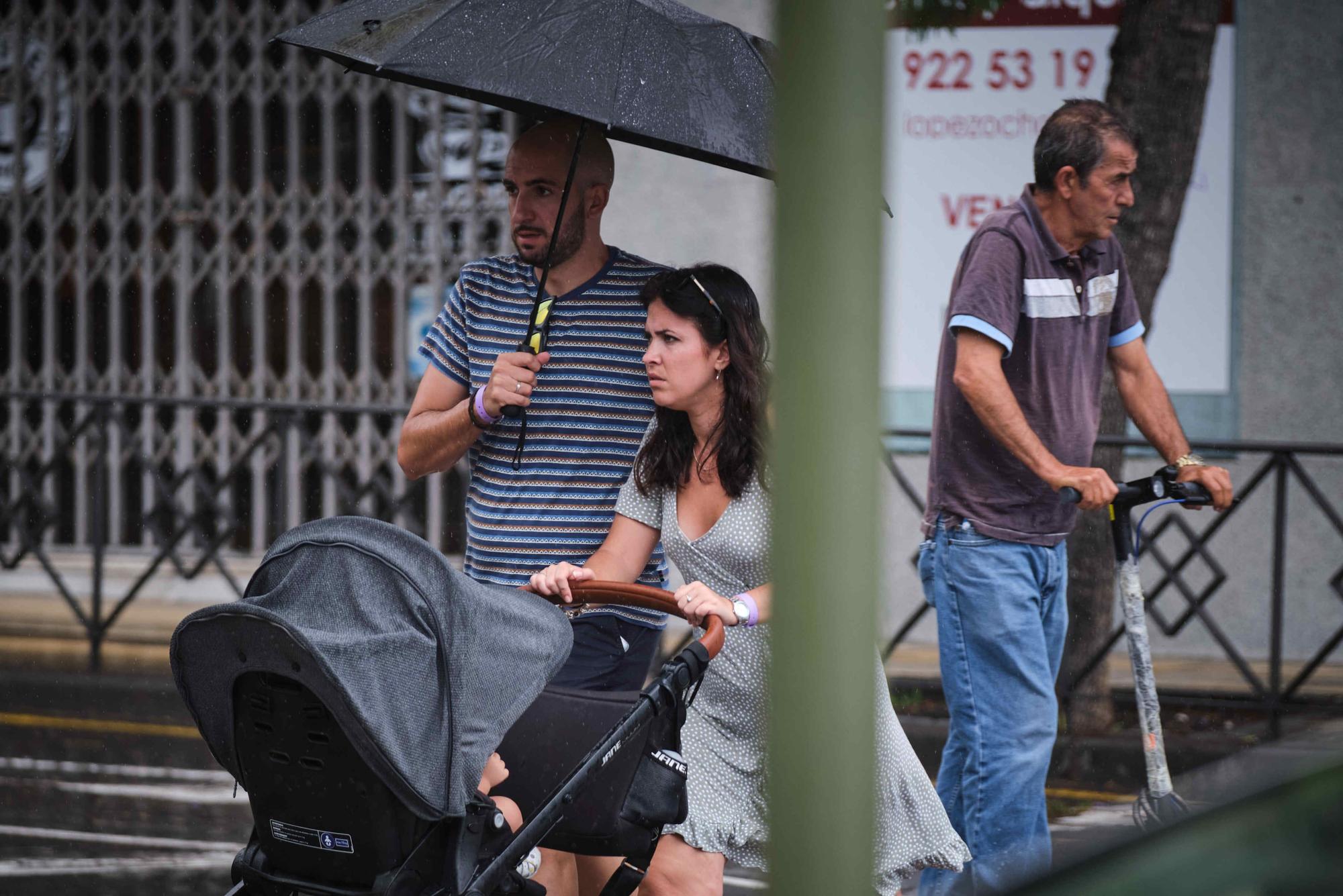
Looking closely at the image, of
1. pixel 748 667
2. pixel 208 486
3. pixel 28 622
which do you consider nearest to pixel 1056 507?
pixel 748 667

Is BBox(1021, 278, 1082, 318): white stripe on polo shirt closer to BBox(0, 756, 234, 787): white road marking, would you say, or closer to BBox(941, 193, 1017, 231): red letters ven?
BBox(0, 756, 234, 787): white road marking

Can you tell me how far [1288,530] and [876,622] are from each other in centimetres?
741

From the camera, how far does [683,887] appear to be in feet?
10.9

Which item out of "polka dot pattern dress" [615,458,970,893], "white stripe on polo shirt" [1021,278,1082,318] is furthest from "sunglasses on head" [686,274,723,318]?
"white stripe on polo shirt" [1021,278,1082,318]

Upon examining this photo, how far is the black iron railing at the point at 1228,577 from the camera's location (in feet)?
A: 23.2

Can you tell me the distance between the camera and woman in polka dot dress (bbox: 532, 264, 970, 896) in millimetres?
3348

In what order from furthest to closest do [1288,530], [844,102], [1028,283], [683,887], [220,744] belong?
[1288,530] → [1028,283] → [683,887] → [220,744] → [844,102]

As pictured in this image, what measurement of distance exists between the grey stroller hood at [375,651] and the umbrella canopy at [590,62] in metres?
1.12

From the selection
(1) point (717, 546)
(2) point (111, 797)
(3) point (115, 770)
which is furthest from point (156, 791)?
(1) point (717, 546)

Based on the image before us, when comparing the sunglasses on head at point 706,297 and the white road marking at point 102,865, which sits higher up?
the sunglasses on head at point 706,297

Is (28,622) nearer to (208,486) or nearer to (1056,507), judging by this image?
(208,486)

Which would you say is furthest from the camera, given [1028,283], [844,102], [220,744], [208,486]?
[208,486]

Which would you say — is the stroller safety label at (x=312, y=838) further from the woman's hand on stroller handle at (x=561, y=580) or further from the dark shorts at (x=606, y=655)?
the dark shorts at (x=606, y=655)

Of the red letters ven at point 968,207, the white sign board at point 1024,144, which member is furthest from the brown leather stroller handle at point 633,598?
the red letters ven at point 968,207
